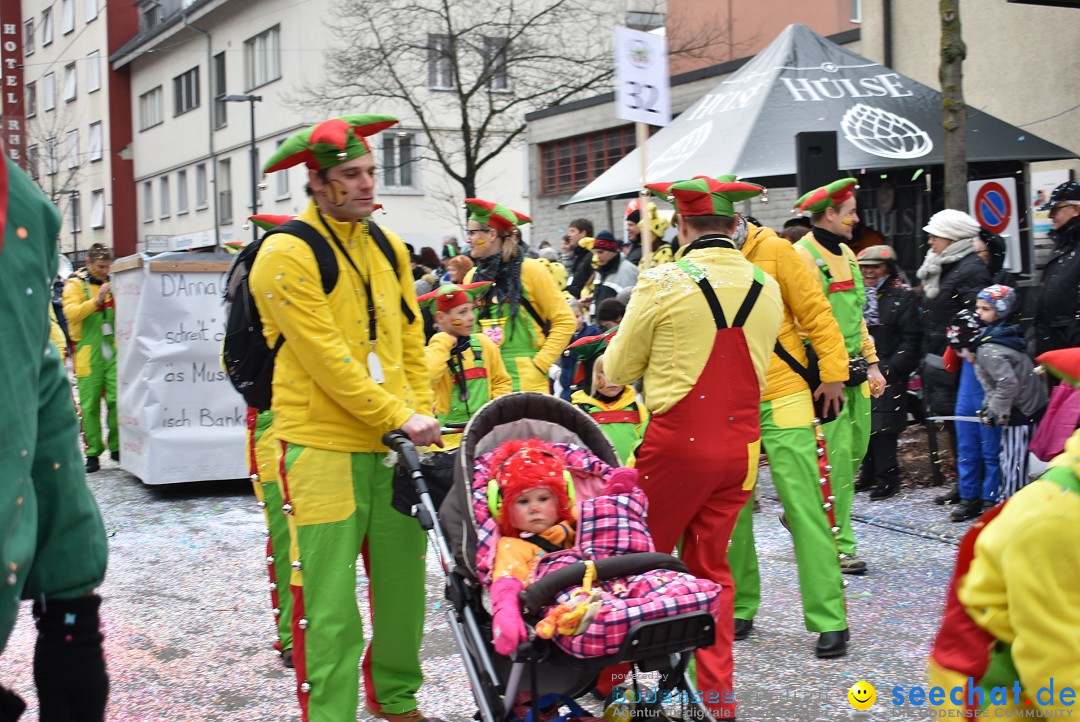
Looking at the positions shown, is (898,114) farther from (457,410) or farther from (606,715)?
(606,715)

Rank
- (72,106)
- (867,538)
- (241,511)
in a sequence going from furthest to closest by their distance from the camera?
(72,106)
(241,511)
(867,538)

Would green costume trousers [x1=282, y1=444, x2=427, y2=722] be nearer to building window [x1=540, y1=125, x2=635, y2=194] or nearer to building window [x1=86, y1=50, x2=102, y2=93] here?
building window [x1=540, y1=125, x2=635, y2=194]

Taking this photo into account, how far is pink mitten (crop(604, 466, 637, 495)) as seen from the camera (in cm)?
381

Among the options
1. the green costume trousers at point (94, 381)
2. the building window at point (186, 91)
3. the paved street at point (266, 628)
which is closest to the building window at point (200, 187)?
the building window at point (186, 91)

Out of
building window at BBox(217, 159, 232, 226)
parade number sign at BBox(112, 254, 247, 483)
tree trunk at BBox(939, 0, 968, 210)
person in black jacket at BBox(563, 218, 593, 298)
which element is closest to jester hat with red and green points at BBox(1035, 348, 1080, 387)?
tree trunk at BBox(939, 0, 968, 210)

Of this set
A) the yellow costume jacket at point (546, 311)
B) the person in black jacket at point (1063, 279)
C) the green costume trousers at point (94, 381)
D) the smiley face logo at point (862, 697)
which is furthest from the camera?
the green costume trousers at point (94, 381)

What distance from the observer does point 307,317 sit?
380cm

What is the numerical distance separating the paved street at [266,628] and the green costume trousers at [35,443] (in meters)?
2.92

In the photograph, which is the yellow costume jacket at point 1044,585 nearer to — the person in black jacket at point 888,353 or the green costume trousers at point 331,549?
the green costume trousers at point 331,549

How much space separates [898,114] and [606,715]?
9401 mm

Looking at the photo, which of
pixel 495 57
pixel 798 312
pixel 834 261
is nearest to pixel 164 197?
pixel 495 57

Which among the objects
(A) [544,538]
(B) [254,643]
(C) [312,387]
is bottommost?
(B) [254,643]

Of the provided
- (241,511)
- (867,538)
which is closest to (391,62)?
(241,511)

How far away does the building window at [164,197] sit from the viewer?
44.5 m
